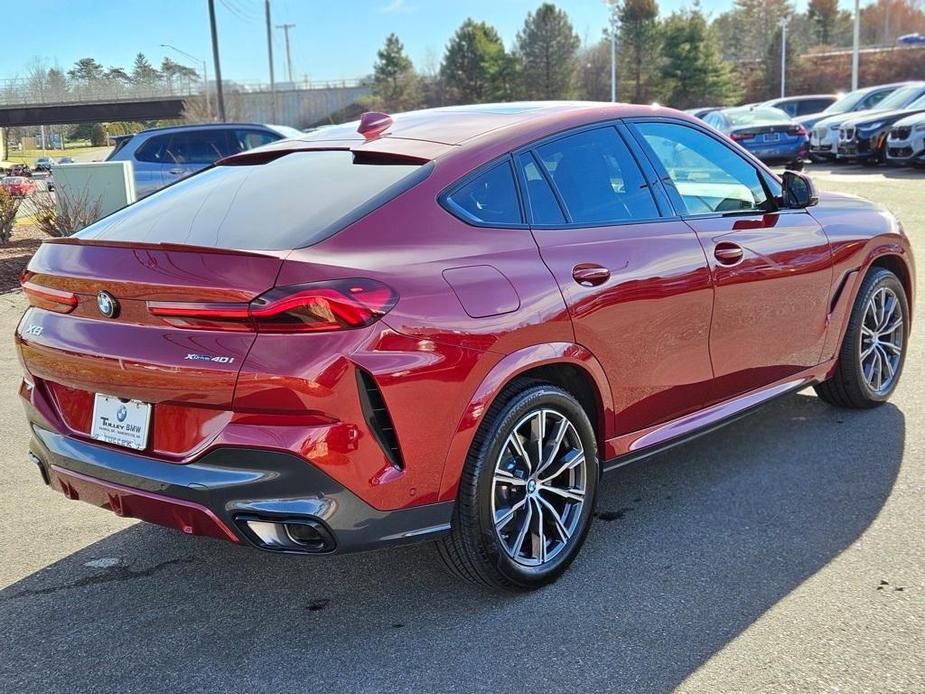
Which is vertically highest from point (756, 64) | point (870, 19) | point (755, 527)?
point (870, 19)

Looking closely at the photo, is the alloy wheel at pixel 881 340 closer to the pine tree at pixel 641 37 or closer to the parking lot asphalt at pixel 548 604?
the parking lot asphalt at pixel 548 604

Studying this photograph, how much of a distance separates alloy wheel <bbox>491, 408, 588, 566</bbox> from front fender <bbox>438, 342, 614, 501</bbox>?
0.18 metres

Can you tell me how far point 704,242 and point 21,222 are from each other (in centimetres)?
1604

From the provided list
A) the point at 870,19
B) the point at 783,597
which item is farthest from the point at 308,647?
the point at 870,19

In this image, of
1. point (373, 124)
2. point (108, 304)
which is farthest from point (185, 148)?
point (108, 304)

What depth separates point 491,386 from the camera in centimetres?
303

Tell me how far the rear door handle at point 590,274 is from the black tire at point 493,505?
417 mm

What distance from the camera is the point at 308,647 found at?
3.02m

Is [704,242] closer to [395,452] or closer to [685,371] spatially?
[685,371]

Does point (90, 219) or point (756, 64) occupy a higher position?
point (756, 64)

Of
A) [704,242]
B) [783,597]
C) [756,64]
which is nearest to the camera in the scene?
[783,597]

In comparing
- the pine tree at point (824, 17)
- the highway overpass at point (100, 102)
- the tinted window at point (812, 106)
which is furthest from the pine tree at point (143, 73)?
the pine tree at point (824, 17)

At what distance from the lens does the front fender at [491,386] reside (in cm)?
297

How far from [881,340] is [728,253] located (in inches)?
73.1
